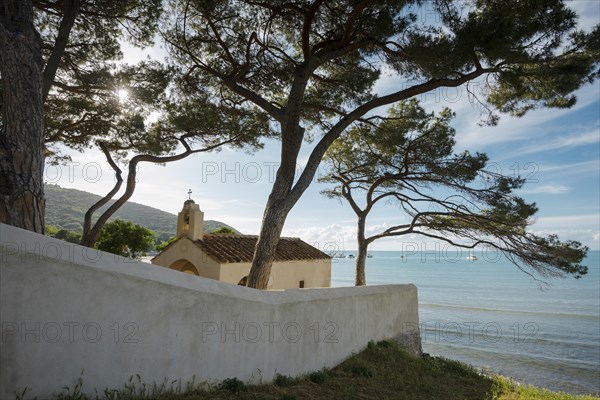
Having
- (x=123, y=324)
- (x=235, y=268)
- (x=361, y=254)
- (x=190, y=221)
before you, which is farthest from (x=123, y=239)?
(x=123, y=324)

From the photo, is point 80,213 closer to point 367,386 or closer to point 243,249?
point 243,249

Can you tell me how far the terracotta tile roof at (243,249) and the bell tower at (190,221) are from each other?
1.30ft

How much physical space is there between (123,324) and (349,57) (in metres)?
7.86

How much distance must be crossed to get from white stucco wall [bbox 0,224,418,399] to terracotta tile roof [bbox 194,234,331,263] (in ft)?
31.9

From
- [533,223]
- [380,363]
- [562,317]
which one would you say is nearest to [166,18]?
[380,363]

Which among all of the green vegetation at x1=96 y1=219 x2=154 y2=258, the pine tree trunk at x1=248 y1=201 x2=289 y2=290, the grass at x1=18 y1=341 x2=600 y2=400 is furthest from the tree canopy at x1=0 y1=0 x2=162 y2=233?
the green vegetation at x1=96 y1=219 x2=154 y2=258

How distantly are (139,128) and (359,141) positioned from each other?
20.6ft

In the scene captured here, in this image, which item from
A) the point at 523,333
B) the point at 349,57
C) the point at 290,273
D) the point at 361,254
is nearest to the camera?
the point at 349,57

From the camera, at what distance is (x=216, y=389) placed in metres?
4.18

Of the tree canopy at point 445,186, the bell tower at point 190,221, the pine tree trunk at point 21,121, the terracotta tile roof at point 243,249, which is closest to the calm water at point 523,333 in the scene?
the tree canopy at point 445,186

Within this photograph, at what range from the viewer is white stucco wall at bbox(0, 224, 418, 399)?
3047 millimetres

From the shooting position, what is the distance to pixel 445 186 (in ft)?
35.8

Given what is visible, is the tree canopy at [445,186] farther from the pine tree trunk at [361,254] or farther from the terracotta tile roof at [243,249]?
the terracotta tile roof at [243,249]

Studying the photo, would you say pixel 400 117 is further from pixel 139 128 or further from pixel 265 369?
pixel 265 369
